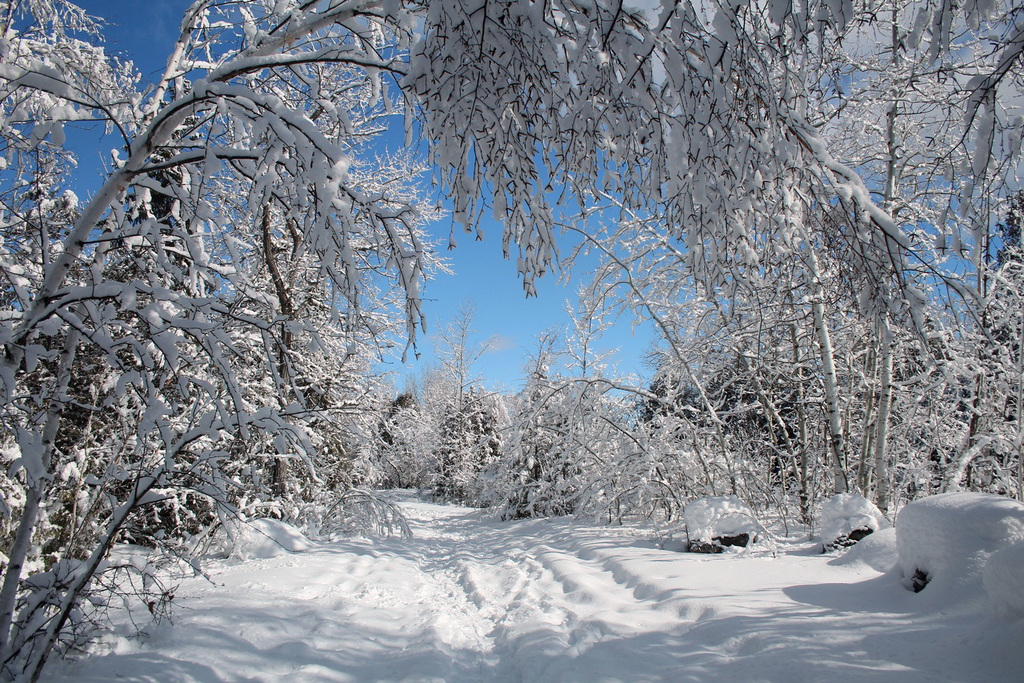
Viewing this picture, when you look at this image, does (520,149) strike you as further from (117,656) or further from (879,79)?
(879,79)

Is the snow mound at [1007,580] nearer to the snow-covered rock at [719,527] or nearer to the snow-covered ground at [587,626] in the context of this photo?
the snow-covered ground at [587,626]

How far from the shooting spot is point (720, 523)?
547cm

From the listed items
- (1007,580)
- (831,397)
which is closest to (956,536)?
(1007,580)

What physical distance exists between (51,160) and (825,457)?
29.7ft

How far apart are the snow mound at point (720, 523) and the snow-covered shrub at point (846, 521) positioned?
26.1 inches

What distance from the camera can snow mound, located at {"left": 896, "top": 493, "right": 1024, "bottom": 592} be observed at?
288cm

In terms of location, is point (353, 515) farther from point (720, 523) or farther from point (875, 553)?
point (875, 553)

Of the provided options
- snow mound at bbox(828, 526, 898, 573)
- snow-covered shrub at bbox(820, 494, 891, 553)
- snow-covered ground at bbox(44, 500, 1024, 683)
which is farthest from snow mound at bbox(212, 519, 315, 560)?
snow-covered shrub at bbox(820, 494, 891, 553)

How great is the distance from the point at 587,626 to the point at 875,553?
2461 mm

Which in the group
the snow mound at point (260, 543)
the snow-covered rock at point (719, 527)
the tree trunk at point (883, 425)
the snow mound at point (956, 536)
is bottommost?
the snow mound at point (260, 543)

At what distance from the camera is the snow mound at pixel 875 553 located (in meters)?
3.98

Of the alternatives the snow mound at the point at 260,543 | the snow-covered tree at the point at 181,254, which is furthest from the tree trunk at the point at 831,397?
the snow mound at the point at 260,543

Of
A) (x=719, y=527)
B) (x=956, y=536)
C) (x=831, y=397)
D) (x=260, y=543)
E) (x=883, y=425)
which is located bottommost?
(x=260, y=543)

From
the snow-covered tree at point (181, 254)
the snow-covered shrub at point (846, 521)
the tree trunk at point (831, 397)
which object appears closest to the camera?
the snow-covered tree at point (181, 254)
